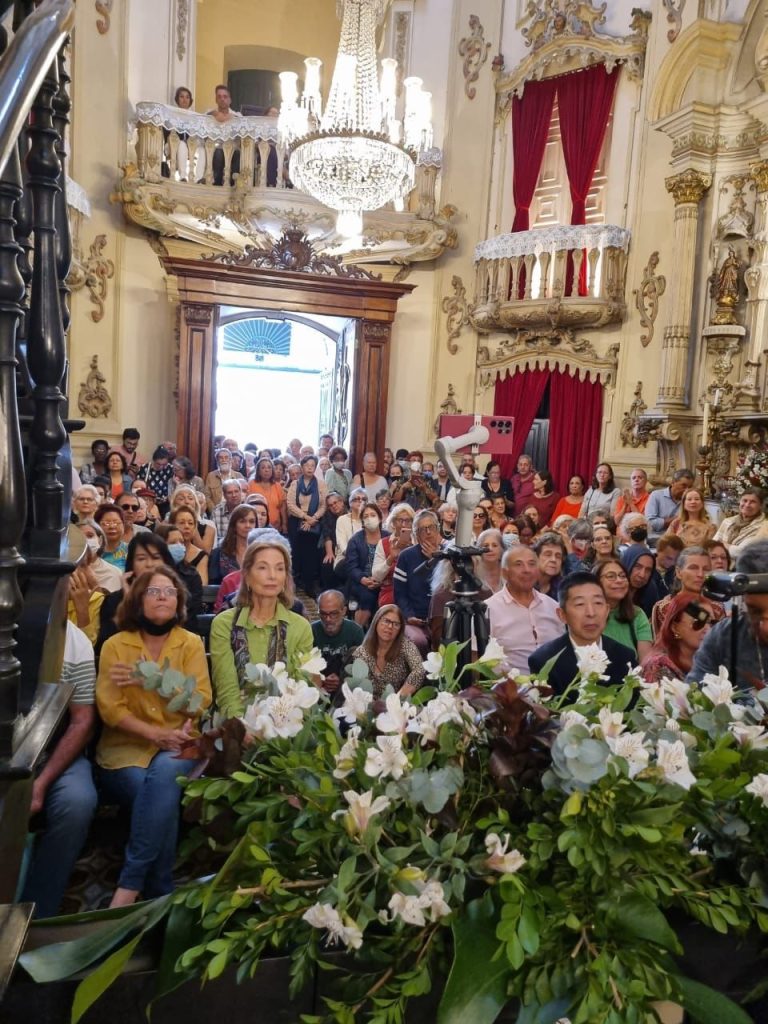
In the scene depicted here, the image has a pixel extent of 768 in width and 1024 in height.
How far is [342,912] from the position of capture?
2.92 ft

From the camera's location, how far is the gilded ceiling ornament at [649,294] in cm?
905

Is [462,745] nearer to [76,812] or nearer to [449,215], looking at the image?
[76,812]

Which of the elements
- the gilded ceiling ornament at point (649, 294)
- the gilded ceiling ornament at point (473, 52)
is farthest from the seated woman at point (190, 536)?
the gilded ceiling ornament at point (473, 52)

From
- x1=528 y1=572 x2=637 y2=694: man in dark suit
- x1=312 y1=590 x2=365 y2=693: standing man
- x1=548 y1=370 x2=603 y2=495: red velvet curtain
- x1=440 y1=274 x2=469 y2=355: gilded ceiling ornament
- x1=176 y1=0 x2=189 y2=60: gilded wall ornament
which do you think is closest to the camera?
x1=528 y1=572 x2=637 y2=694: man in dark suit

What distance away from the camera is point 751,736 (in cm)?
115

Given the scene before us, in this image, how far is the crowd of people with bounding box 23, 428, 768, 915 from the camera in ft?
7.42

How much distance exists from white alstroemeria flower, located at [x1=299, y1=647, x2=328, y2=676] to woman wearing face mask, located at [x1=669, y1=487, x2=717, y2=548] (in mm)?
4252

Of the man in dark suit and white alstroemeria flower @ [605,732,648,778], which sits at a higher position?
white alstroemeria flower @ [605,732,648,778]

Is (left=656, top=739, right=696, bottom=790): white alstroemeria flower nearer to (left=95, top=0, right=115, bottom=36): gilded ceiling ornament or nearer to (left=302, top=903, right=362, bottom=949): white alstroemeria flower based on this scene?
(left=302, top=903, right=362, bottom=949): white alstroemeria flower

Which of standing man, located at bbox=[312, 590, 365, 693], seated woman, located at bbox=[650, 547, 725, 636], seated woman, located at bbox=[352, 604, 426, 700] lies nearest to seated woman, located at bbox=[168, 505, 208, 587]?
standing man, located at bbox=[312, 590, 365, 693]

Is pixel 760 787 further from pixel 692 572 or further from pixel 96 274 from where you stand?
pixel 96 274

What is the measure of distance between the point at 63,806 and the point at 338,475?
21.8 feet

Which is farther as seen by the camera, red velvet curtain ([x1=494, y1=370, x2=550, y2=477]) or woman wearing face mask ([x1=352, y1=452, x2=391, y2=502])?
red velvet curtain ([x1=494, y1=370, x2=550, y2=477])

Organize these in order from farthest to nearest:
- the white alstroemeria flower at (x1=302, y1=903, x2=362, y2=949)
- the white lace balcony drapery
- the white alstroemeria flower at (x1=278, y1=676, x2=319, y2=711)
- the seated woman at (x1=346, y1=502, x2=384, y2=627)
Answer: the white lace balcony drapery < the seated woman at (x1=346, y1=502, x2=384, y2=627) < the white alstroemeria flower at (x1=278, y1=676, x2=319, y2=711) < the white alstroemeria flower at (x1=302, y1=903, x2=362, y2=949)
